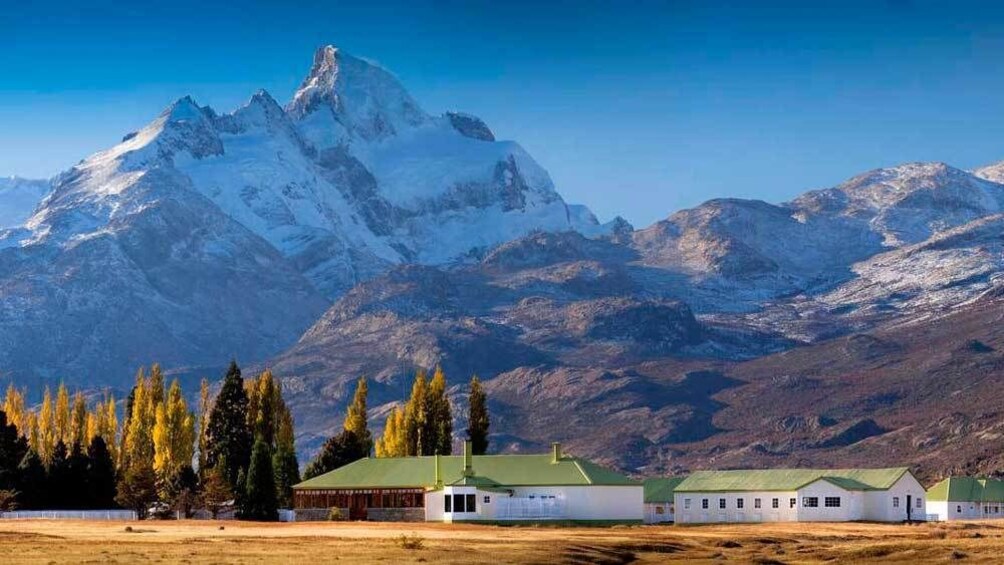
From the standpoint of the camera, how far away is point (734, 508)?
607 feet

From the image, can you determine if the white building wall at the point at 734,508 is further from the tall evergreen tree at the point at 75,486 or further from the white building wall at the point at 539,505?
the tall evergreen tree at the point at 75,486

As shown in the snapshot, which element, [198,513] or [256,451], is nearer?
[256,451]

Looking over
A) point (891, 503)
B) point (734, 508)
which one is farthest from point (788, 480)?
point (891, 503)

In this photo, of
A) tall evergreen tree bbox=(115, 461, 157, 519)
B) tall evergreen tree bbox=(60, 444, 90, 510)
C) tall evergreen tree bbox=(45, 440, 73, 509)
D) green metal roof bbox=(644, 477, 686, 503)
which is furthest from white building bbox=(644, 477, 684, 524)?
tall evergreen tree bbox=(45, 440, 73, 509)

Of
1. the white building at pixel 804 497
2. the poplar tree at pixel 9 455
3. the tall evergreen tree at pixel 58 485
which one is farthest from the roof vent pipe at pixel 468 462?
the poplar tree at pixel 9 455

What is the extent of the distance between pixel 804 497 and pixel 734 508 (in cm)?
768

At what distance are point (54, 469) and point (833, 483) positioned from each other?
73777 mm

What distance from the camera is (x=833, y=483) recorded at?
7136 inches

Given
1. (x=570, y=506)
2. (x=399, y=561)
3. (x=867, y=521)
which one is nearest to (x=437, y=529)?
(x=570, y=506)

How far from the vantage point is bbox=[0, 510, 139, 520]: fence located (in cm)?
17188

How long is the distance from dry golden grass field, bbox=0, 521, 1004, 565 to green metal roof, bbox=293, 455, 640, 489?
1262 cm

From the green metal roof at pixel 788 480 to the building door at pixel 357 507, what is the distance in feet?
110

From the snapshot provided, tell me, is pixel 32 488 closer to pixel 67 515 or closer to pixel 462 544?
pixel 67 515

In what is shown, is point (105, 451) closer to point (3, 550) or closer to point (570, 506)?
point (570, 506)
